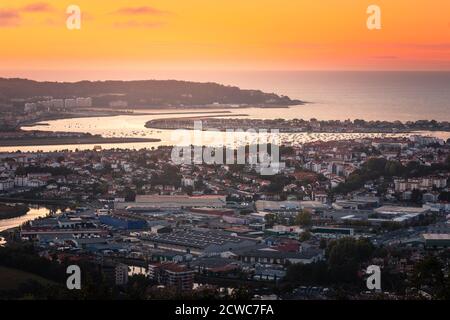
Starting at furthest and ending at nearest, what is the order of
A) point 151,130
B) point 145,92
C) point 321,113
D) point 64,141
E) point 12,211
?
point 145,92, point 321,113, point 151,130, point 64,141, point 12,211

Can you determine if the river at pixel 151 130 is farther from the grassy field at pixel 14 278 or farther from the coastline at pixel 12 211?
the grassy field at pixel 14 278

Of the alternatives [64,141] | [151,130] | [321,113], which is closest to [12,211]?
[64,141]

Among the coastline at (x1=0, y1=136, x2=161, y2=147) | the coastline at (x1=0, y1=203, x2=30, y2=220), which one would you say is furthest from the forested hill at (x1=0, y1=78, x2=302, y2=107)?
the coastline at (x1=0, y1=203, x2=30, y2=220)

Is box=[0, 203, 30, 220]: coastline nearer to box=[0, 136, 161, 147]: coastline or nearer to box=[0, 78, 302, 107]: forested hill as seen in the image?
box=[0, 136, 161, 147]: coastline

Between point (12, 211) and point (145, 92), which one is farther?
point (145, 92)

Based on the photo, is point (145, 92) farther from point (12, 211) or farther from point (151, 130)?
point (12, 211)

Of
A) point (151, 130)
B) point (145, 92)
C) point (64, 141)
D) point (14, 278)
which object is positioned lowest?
point (14, 278)

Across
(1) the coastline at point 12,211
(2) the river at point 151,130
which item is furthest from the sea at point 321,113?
(1) the coastline at point 12,211

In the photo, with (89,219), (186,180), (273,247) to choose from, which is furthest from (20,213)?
(273,247)
